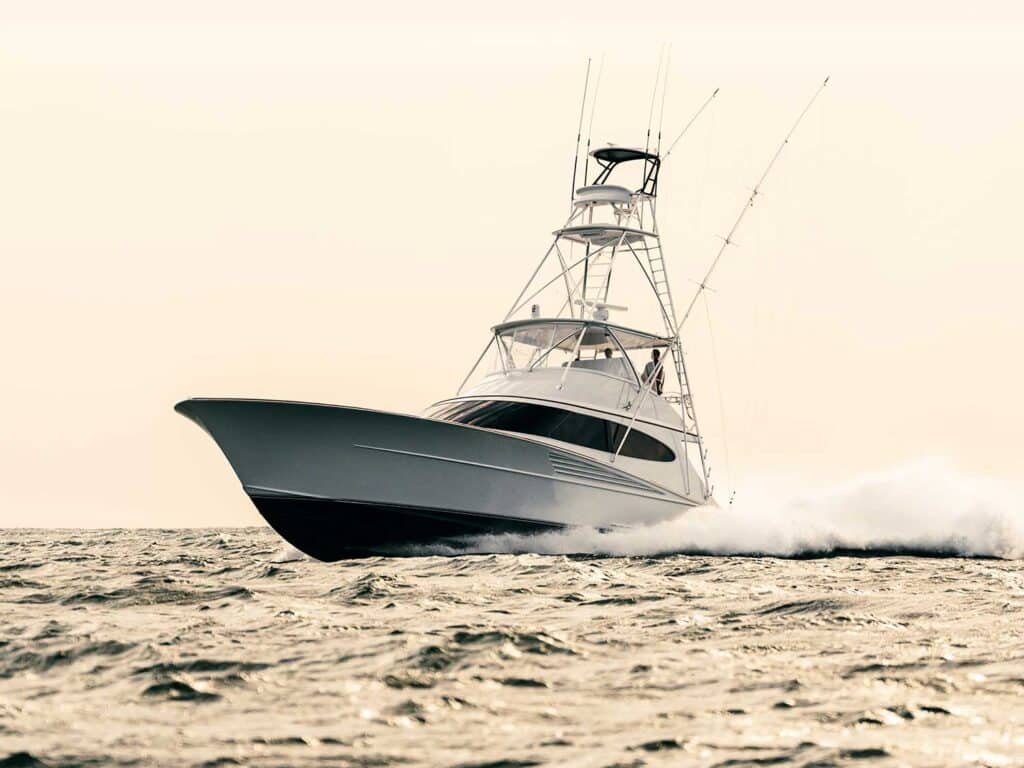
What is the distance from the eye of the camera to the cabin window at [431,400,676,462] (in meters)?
18.2

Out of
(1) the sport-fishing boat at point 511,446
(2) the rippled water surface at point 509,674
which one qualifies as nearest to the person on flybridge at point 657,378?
(1) the sport-fishing boat at point 511,446

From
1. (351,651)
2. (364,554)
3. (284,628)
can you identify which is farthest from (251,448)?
(351,651)

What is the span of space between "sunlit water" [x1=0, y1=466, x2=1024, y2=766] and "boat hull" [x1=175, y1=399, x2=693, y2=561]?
2.31 metres

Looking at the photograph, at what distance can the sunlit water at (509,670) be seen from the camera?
5672 millimetres

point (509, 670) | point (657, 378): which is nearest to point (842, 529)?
point (657, 378)

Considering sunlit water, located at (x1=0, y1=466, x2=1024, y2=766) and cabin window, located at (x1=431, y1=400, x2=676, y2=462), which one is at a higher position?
cabin window, located at (x1=431, y1=400, x2=676, y2=462)

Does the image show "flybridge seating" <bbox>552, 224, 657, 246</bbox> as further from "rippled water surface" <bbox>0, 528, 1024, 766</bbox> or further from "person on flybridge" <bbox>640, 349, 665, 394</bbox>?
"rippled water surface" <bbox>0, 528, 1024, 766</bbox>

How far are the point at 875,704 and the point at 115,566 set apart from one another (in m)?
12.9

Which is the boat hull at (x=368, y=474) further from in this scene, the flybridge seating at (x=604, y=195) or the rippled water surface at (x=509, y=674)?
the flybridge seating at (x=604, y=195)

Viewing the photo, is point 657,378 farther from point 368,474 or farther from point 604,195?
point 368,474

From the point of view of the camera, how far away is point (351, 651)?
26.6ft

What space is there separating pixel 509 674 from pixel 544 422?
11.0 metres

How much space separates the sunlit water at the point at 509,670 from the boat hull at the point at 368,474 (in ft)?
7.57

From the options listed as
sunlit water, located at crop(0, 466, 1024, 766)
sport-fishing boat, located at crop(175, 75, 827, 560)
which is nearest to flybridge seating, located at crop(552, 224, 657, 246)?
sport-fishing boat, located at crop(175, 75, 827, 560)
